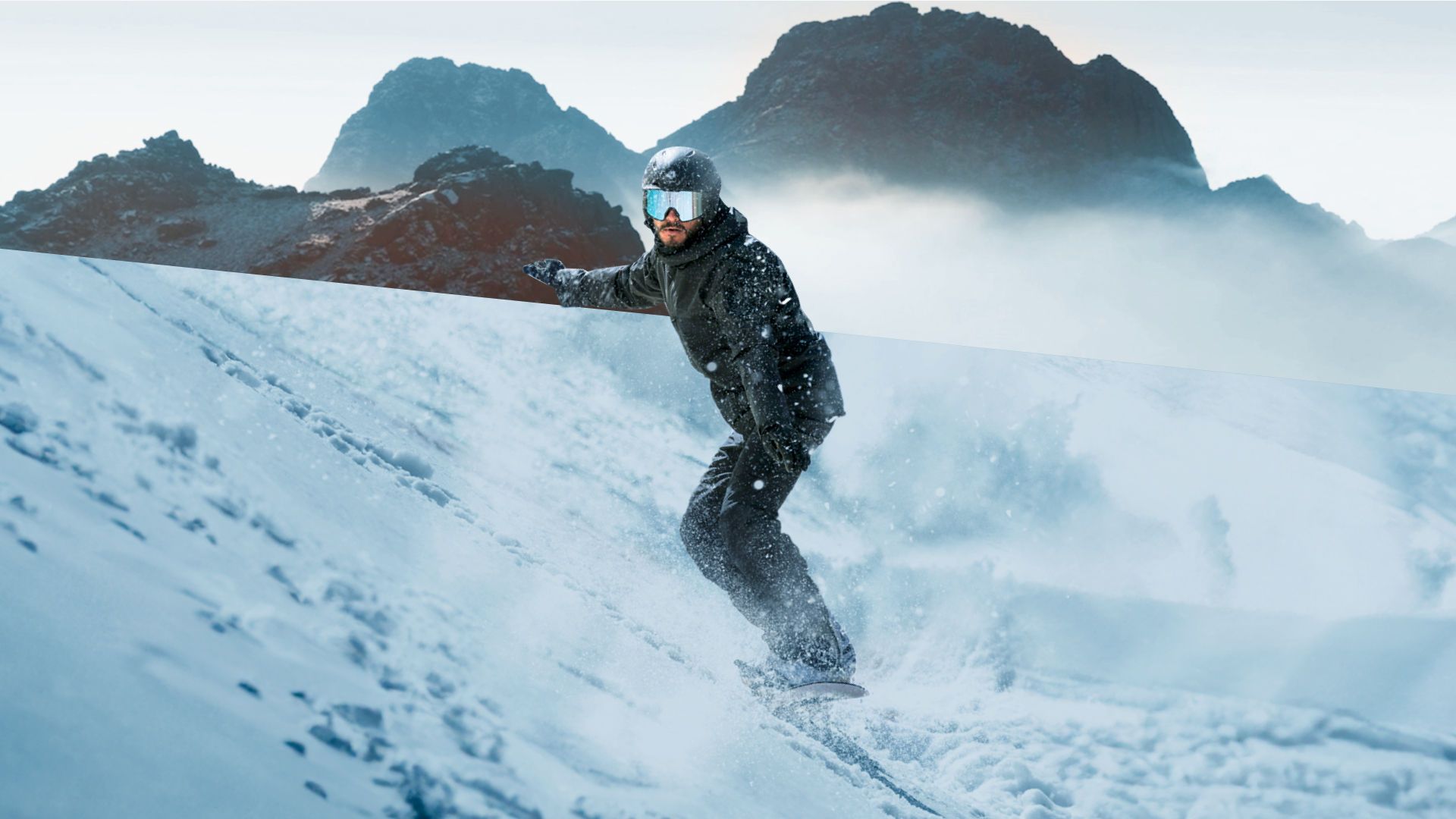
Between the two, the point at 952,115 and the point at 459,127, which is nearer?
the point at 459,127

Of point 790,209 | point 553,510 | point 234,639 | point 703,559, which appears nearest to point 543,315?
point 553,510

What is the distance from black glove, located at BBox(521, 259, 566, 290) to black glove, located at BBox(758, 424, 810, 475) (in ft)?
2.48

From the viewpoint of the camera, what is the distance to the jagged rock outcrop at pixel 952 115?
91.8ft

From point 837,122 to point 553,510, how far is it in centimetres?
3016

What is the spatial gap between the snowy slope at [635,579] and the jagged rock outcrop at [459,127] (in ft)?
55.7

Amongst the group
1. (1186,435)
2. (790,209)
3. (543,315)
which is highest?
(790,209)

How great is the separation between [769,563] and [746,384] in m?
0.39

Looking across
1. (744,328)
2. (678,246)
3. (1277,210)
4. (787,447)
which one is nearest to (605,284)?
(678,246)

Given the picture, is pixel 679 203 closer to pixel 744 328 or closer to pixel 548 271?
pixel 744 328

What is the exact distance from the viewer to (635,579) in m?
2.14

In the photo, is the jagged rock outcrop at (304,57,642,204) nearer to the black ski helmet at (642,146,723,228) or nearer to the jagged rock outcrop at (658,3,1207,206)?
the jagged rock outcrop at (658,3,1207,206)

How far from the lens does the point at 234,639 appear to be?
1.53 m

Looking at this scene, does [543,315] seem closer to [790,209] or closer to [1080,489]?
[1080,489]

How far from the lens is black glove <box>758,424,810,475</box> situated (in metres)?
1.52
